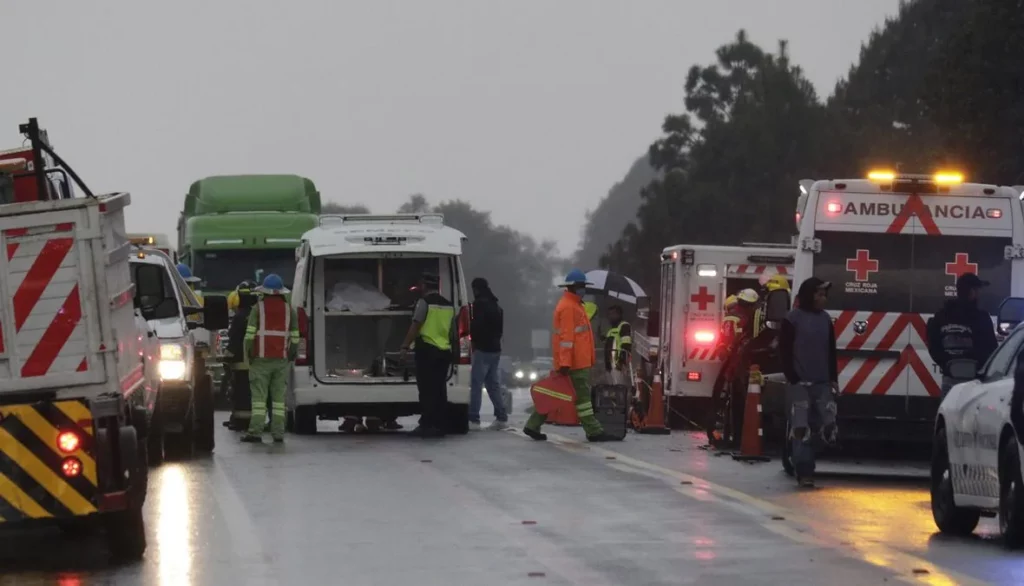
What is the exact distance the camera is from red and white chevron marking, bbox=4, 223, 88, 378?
1092 cm

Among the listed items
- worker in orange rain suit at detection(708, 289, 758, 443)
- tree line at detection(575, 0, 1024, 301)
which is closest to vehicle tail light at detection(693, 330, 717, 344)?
worker in orange rain suit at detection(708, 289, 758, 443)

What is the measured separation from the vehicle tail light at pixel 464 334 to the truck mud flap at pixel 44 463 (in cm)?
1202

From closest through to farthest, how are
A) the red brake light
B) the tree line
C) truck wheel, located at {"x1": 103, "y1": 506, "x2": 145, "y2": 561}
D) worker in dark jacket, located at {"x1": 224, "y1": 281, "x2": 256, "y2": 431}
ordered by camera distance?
the red brake light < truck wheel, located at {"x1": 103, "y1": 506, "x2": 145, "y2": 561} < worker in dark jacket, located at {"x1": 224, "y1": 281, "x2": 256, "y2": 431} < the tree line

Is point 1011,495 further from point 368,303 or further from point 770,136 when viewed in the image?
point 770,136

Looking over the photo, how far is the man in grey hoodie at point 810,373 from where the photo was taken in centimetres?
1678

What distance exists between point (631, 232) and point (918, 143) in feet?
64.8

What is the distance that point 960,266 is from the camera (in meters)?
18.4

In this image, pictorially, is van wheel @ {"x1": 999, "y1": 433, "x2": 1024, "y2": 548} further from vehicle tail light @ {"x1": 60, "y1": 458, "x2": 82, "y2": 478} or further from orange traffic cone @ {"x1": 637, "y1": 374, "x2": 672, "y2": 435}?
orange traffic cone @ {"x1": 637, "y1": 374, "x2": 672, "y2": 435}

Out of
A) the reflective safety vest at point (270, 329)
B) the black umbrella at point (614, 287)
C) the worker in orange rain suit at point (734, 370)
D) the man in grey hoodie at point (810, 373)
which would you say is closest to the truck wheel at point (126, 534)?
the man in grey hoodie at point (810, 373)

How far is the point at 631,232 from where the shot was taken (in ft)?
289

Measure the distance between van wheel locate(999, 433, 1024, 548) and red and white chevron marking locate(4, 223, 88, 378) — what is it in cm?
547

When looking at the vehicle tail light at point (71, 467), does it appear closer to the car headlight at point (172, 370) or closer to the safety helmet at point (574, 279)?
the car headlight at point (172, 370)

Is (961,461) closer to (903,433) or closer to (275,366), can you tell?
(903,433)

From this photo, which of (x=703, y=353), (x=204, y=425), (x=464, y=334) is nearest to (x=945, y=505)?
(x=204, y=425)
